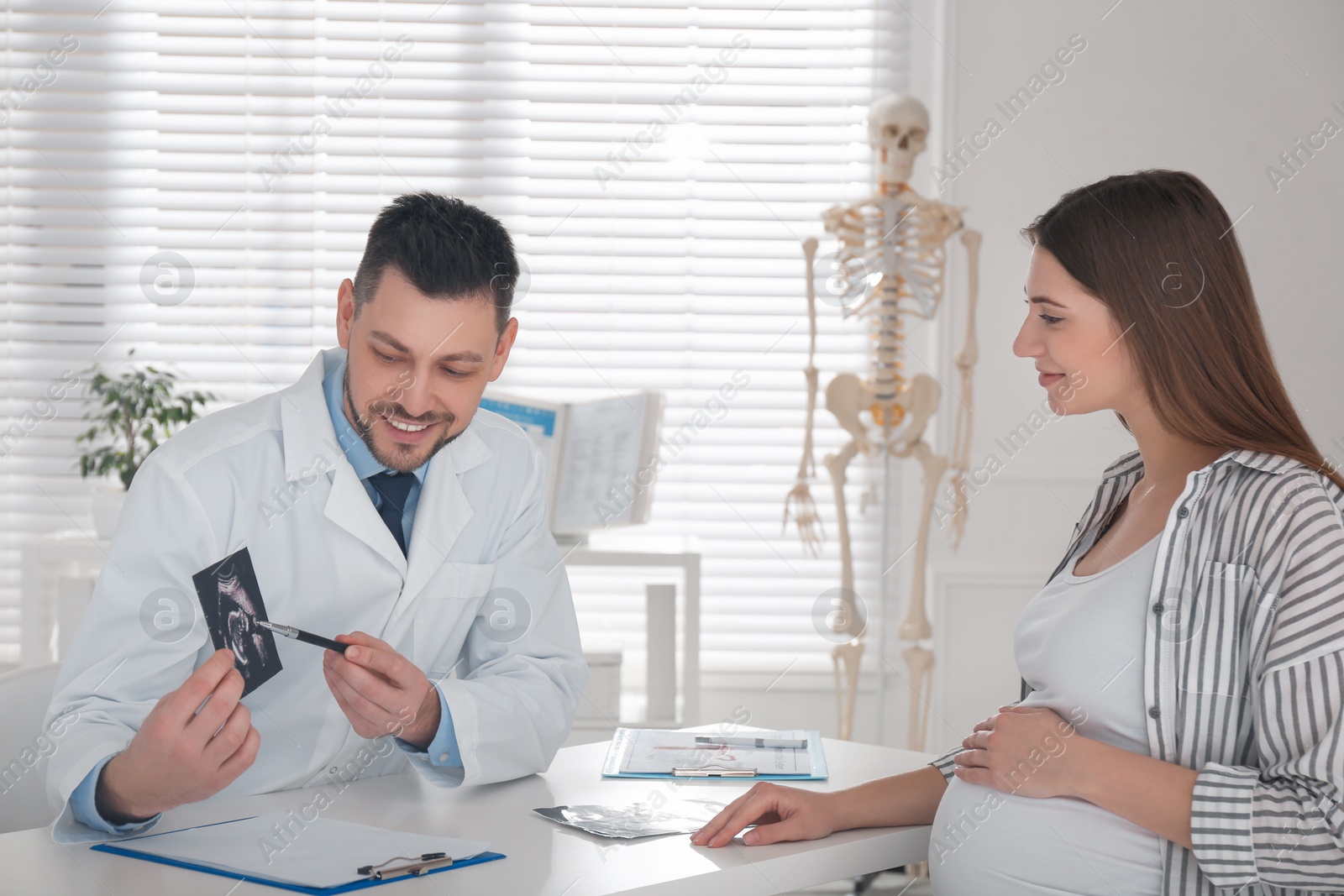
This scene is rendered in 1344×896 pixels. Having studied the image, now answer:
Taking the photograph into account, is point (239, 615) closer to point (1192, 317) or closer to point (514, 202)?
point (1192, 317)

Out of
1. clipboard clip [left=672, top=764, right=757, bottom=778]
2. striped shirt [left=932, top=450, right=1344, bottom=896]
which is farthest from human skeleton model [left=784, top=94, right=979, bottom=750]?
striped shirt [left=932, top=450, right=1344, bottom=896]

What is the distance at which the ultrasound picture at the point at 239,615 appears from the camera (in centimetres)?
148

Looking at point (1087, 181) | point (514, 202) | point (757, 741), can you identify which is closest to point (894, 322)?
point (1087, 181)

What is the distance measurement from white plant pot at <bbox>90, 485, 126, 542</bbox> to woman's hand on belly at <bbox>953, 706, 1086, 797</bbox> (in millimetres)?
2873

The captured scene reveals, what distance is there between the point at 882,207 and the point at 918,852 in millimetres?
2392

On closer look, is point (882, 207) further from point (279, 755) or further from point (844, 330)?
point (279, 755)

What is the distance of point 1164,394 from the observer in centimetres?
165

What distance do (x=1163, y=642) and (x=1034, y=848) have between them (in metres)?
0.31

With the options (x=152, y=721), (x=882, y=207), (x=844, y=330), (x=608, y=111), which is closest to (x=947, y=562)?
(x=844, y=330)

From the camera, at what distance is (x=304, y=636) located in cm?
145

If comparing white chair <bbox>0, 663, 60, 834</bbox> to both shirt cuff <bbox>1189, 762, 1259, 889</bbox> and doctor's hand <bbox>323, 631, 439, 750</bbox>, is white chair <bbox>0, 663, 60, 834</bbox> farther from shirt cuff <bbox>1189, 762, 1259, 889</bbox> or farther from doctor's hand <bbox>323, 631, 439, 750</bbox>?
shirt cuff <bbox>1189, 762, 1259, 889</bbox>

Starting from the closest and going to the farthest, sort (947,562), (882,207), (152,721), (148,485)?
(152,721)
(148,485)
(882,207)
(947,562)

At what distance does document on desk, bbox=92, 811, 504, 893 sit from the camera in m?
1.33

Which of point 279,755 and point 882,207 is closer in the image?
point 279,755
